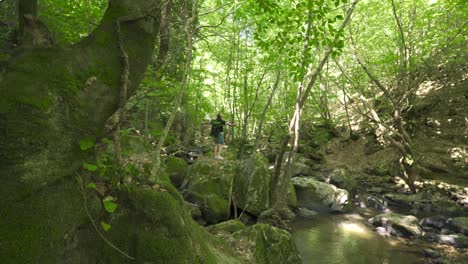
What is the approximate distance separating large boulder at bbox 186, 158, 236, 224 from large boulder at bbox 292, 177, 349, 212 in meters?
4.10

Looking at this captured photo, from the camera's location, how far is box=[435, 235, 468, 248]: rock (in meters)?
8.35

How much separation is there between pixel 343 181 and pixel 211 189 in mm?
8185

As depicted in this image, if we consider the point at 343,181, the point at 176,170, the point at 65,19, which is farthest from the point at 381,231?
the point at 65,19

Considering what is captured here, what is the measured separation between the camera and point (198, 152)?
58.4ft

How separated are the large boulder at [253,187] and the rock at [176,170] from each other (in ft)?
8.85

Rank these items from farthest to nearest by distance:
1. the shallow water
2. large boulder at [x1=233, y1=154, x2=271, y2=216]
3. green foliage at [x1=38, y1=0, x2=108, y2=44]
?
large boulder at [x1=233, y1=154, x2=271, y2=216] → the shallow water → green foliage at [x1=38, y1=0, x2=108, y2=44]

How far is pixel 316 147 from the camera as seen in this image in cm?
2256

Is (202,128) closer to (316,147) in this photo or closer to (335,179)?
(316,147)

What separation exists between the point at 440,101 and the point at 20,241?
2141 centimetres

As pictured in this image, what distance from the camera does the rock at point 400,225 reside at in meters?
9.12

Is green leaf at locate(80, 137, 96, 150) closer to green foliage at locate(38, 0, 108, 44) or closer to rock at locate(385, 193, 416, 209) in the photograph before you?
green foliage at locate(38, 0, 108, 44)

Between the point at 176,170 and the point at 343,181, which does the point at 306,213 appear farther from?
the point at 176,170

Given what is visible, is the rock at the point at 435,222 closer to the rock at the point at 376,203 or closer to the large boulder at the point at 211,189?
the rock at the point at 376,203

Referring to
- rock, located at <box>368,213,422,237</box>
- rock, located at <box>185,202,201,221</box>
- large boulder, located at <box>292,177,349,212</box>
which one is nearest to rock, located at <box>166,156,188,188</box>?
rock, located at <box>185,202,201,221</box>
